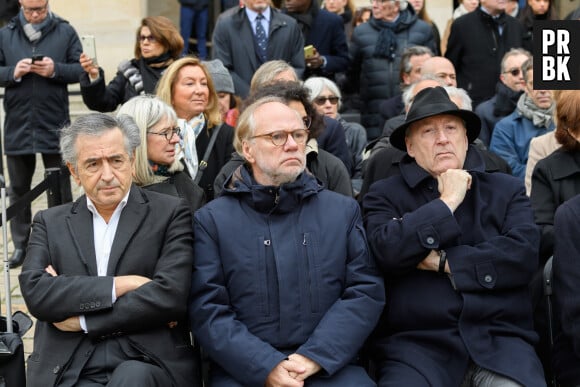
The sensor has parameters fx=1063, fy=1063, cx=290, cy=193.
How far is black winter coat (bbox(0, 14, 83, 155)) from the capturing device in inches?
363

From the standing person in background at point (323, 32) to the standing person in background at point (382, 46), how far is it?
→ 0.30m

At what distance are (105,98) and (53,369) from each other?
4.08 metres

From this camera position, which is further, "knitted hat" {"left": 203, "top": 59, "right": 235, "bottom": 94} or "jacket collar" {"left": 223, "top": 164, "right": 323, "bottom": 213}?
"knitted hat" {"left": 203, "top": 59, "right": 235, "bottom": 94}

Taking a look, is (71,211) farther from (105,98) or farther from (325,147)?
(105,98)

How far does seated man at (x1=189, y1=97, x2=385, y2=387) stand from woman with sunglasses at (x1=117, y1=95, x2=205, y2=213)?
29.6 inches

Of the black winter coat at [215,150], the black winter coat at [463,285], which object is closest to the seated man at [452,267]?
the black winter coat at [463,285]

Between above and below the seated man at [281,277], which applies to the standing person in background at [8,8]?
above

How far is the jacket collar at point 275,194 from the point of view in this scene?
4922mm

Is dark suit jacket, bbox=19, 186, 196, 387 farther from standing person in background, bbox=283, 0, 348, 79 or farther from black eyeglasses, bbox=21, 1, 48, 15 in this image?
standing person in background, bbox=283, 0, 348, 79

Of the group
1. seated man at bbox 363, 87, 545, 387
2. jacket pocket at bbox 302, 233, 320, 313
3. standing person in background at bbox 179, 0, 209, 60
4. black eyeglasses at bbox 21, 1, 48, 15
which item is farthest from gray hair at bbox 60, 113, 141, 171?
standing person in background at bbox 179, 0, 209, 60

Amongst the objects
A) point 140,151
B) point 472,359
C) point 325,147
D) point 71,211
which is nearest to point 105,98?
point 325,147

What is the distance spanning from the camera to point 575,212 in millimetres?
4875

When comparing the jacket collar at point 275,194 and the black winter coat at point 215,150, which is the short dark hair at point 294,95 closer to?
the black winter coat at point 215,150

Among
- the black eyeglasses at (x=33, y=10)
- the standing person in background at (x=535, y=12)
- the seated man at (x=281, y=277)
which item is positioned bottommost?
the seated man at (x=281, y=277)
